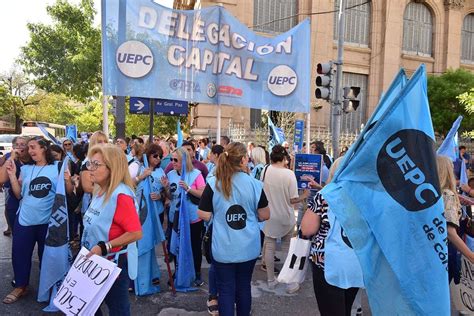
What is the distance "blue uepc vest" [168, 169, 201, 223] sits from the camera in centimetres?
509

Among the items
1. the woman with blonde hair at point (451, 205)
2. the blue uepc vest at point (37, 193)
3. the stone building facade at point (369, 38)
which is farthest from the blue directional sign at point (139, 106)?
the woman with blonde hair at point (451, 205)

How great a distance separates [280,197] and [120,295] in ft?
9.21

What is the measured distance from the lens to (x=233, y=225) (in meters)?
3.62

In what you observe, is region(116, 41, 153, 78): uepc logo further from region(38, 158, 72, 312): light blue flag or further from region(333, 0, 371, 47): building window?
region(333, 0, 371, 47): building window

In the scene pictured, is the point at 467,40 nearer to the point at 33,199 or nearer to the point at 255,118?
the point at 255,118

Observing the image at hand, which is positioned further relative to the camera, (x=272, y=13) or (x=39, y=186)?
(x=272, y=13)

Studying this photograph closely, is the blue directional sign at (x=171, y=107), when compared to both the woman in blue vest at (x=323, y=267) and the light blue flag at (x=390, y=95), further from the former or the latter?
the light blue flag at (x=390, y=95)

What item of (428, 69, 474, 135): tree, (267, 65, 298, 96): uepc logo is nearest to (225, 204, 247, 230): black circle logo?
(267, 65, 298, 96): uepc logo

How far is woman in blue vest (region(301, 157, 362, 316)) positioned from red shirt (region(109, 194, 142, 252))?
1.25 m

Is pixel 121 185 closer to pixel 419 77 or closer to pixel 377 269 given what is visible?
pixel 377 269

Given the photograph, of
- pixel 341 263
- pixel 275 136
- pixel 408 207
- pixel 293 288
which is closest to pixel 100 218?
pixel 341 263

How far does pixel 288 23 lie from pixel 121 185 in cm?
2185

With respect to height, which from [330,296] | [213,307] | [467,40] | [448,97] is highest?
[467,40]

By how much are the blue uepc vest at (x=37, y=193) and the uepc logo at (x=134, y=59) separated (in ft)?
6.37
